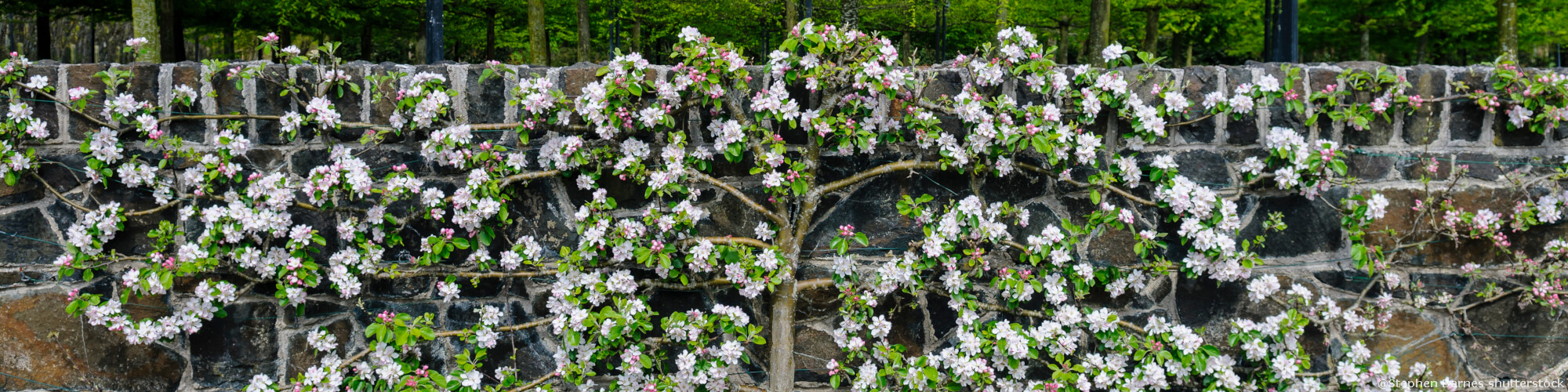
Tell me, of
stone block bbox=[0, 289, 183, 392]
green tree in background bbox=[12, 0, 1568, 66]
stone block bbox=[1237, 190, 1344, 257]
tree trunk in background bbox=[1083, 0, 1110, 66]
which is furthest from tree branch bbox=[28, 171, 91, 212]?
tree trunk in background bbox=[1083, 0, 1110, 66]

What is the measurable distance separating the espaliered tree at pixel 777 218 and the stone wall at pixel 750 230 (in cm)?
4

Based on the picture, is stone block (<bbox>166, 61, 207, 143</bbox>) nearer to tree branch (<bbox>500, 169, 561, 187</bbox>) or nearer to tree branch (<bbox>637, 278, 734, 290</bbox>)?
tree branch (<bbox>500, 169, 561, 187</bbox>)

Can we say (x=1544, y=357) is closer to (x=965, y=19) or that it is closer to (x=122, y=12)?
(x=965, y=19)

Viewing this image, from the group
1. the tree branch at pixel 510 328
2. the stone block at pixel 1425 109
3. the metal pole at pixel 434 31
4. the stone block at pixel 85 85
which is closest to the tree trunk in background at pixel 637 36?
the metal pole at pixel 434 31

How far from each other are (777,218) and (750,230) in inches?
4.8

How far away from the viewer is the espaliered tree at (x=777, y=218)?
255 centimetres

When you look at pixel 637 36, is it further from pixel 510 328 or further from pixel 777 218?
pixel 777 218

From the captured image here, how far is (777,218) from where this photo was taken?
2674 mm

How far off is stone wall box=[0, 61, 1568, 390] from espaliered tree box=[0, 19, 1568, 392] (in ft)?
0.14

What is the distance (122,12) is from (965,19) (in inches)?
426

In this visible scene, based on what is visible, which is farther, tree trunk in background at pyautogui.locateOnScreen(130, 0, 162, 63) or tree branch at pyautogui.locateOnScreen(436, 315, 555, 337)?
tree trunk in background at pyautogui.locateOnScreen(130, 0, 162, 63)

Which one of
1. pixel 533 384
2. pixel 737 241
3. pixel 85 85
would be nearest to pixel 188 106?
pixel 85 85

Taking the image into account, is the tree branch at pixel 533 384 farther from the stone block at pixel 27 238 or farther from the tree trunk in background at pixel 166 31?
the tree trunk in background at pixel 166 31

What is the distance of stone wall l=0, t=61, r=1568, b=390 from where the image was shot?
261cm
